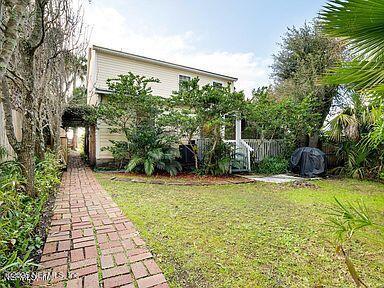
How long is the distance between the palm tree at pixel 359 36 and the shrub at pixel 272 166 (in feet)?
23.2

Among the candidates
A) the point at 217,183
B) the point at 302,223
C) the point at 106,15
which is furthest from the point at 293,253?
the point at 106,15

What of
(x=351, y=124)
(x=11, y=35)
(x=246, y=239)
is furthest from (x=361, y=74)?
(x=351, y=124)

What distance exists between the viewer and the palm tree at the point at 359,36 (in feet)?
6.60

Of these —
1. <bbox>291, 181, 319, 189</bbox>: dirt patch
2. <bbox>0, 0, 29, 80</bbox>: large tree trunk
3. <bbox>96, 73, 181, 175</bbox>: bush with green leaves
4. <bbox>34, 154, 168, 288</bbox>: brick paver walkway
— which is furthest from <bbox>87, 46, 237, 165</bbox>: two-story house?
<bbox>0, 0, 29, 80</bbox>: large tree trunk

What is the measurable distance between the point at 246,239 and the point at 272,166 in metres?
6.87

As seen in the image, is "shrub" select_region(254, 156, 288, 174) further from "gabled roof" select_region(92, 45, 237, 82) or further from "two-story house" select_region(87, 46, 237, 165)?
"gabled roof" select_region(92, 45, 237, 82)

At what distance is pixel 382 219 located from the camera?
3980 mm

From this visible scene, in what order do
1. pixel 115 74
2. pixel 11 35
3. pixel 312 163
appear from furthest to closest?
pixel 115 74 → pixel 312 163 → pixel 11 35

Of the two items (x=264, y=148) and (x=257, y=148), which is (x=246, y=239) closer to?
(x=257, y=148)

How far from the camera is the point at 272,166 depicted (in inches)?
366

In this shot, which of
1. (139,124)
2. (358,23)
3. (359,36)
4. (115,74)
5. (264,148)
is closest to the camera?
(358,23)

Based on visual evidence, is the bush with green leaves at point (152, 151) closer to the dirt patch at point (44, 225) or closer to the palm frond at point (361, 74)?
the dirt patch at point (44, 225)

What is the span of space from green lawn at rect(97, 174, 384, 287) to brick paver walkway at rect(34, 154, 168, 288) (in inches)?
7.0

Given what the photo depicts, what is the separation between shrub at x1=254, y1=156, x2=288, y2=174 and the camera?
923cm
